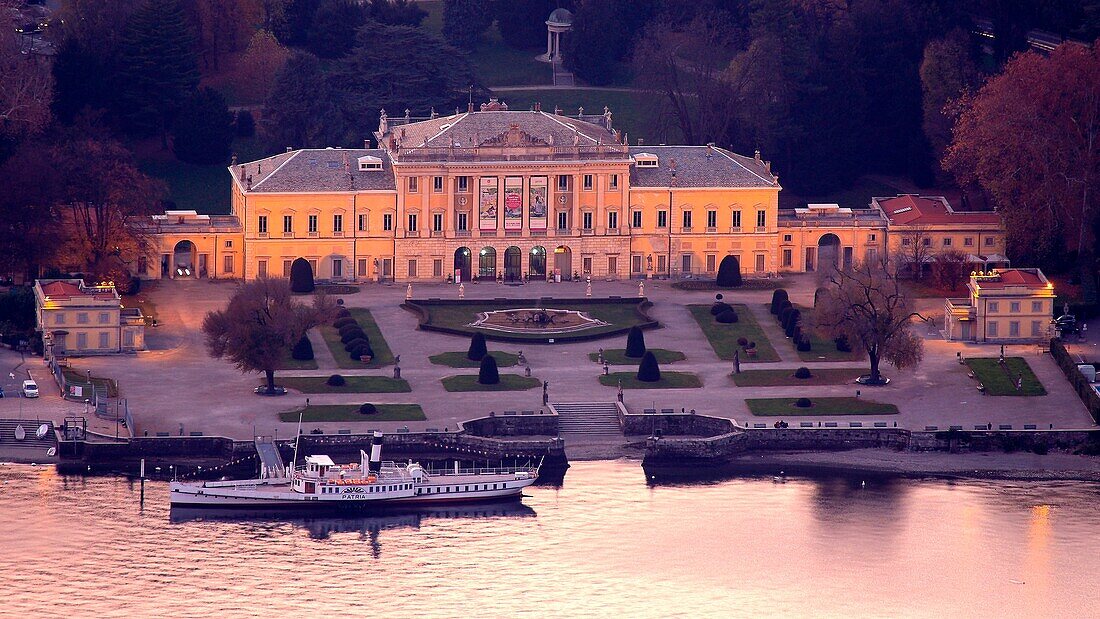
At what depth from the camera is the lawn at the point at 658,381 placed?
7116 inches

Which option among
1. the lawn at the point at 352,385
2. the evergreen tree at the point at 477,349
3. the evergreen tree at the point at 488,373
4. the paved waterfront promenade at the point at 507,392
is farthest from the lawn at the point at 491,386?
the evergreen tree at the point at 477,349

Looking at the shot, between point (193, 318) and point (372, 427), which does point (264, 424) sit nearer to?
point (372, 427)

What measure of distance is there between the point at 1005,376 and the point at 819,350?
12.2m

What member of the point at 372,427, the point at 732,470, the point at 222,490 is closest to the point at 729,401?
the point at 732,470

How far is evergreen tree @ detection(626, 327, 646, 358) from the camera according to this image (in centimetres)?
18712

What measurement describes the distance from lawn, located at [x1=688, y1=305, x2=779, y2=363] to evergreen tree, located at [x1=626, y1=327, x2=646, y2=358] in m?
5.06

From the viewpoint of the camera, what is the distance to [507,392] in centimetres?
17862

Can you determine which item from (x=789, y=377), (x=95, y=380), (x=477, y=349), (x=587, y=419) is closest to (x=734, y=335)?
(x=789, y=377)

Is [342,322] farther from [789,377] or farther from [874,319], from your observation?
[874,319]

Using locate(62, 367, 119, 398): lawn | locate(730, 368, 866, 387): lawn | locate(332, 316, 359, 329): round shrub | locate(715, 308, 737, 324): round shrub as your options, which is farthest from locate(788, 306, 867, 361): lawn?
locate(62, 367, 119, 398): lawn

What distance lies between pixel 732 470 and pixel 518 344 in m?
26.1

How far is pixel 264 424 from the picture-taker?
170000 mm

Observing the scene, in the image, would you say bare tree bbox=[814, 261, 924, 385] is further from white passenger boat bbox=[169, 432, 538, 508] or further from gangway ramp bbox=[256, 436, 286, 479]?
gangway ramp bbox=[256, 436, 286, 479]

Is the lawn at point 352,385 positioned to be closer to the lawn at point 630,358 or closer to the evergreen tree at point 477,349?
the evergreen tree at point 477,349
